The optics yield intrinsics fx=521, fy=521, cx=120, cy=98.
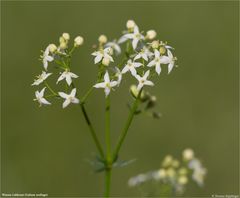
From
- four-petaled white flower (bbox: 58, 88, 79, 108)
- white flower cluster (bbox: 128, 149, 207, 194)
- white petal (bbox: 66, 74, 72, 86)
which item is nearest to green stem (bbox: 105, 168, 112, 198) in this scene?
four-petaled white flower (bbox: 58, 88, 79, 108)

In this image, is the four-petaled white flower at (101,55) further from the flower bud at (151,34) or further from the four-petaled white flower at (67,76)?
the flower bud at (151,34)

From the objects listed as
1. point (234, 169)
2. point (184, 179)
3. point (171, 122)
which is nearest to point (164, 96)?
point (171, 122)

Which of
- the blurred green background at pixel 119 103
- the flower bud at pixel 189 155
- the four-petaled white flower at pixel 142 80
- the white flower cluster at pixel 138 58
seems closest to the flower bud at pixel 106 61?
the white flower cluster at pixel 138 58

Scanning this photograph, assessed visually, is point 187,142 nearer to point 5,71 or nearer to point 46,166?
point 46,166

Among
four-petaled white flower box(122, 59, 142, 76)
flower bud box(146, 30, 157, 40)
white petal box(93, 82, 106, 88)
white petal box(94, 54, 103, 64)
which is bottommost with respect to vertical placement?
white petal box(93, 82, 106, 88)

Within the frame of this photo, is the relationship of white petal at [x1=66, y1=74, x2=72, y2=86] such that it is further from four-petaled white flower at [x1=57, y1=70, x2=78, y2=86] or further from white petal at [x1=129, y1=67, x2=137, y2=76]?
white petal at [x1=129, y1=67, x2=137, y2=76]

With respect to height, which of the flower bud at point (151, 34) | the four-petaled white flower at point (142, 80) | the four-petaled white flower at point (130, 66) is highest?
the flower bud at point (151, 34)

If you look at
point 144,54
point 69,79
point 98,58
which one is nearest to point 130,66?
point 144,54
